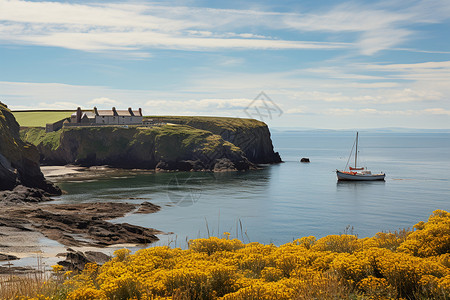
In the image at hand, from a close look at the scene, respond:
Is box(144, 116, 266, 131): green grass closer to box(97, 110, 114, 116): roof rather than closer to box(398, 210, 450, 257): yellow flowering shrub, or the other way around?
box(97, 110, 114, 116): roof

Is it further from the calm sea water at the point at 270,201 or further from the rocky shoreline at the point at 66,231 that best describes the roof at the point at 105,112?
the rocky shoreline at the point at 66,231

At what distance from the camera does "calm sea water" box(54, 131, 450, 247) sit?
5278 centimetres

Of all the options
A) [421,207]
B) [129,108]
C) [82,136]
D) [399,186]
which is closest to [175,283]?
[421,207]

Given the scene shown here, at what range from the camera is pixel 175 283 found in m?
10.5

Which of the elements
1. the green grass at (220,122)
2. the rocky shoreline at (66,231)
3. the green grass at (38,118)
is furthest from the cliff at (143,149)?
the rocky shoreline at (66,231)

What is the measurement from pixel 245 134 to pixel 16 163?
9668cm

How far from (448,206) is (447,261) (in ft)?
213

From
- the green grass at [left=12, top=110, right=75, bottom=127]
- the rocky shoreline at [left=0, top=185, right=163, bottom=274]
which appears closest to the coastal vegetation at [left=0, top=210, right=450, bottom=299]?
the rocky shoreline at [left=0, top=185, right=163, bottom=274]

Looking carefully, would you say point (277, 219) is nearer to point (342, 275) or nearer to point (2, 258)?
point (2, 258)

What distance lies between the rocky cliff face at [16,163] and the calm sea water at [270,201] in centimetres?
729

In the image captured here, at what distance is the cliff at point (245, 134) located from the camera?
509 ft

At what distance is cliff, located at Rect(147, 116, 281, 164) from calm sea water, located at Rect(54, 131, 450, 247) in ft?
124

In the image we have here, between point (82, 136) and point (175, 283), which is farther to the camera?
point (82, 136)

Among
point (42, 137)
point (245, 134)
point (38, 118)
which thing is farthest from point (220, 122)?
point (38, 118)
